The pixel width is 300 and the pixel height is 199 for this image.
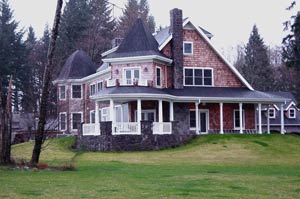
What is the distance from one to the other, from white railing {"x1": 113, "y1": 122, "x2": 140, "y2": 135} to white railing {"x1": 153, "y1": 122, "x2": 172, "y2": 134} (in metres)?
1.19

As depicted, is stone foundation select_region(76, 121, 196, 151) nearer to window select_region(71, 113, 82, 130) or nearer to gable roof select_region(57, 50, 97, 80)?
window select_region(71, 113, 82, 130)

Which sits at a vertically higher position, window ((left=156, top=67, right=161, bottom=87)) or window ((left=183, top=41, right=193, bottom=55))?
window ((left=183, top=41, right=193, bottom=55))

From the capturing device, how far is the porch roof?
3247cm

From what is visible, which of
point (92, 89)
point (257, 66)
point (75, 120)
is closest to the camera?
point (92, 89)

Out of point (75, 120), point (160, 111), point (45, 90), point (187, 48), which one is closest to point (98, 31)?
point (75, 120)

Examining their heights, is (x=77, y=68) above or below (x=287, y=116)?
above

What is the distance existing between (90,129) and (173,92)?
6.38 metres

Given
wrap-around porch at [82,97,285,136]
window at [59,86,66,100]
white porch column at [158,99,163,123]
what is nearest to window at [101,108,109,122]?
wrap-around porch at [82,97,285,136]

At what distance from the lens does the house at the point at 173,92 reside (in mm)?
32719

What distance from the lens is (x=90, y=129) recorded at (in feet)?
109

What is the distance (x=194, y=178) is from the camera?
51.9 ft

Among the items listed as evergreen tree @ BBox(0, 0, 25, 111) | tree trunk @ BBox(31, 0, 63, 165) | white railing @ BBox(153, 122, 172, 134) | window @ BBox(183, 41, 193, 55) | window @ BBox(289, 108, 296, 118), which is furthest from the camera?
evergreen tree @ BBox(0, 0, 25, 111)

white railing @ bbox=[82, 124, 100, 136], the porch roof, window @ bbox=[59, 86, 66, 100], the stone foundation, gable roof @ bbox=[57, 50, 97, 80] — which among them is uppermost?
gable roof @ bbox=[57, 50, 97, 80]

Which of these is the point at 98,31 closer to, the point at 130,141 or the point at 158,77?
the point at 158,77
